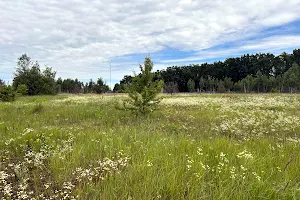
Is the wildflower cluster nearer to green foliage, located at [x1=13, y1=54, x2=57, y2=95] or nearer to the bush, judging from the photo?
the bush

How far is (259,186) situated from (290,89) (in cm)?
8403

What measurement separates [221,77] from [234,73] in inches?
274

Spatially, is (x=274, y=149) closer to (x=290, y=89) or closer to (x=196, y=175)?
(x=196, y=175)

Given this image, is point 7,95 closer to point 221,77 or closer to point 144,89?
point 144,89

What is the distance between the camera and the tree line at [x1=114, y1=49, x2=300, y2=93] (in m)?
91.3

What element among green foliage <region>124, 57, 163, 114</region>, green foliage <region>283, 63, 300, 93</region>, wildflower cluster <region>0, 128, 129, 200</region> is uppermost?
green foliage <region>283, 63, 300, 93</region>

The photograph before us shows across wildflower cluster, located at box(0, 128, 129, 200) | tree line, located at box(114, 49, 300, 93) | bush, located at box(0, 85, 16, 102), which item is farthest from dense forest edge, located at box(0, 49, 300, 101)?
wildflower cluster, located at box(0, 128, 129, 200)

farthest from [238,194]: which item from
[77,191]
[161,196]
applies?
[77,191]

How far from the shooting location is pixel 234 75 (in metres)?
113

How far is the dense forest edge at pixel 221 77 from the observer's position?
188 ft

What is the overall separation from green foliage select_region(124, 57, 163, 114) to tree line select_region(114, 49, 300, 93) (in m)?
73.2

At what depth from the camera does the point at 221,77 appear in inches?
4550

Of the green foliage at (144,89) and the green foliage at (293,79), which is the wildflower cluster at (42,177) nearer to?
the green foliage at (144,89)

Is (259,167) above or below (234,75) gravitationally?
→ below
